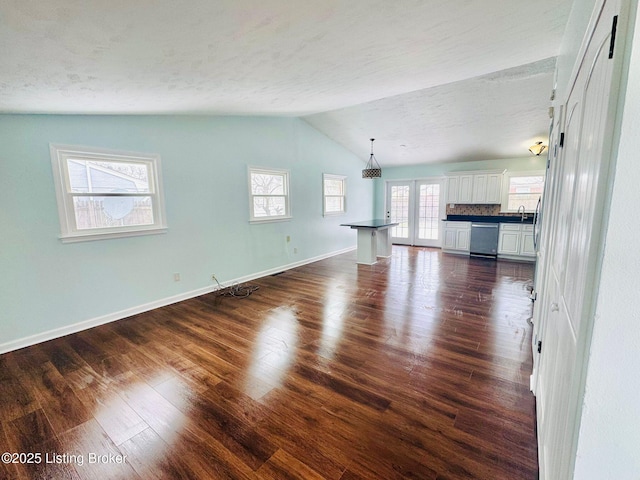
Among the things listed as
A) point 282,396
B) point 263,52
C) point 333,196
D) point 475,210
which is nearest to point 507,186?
point 475,210

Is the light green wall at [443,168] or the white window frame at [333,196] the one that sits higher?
the light green wall at [443,168]

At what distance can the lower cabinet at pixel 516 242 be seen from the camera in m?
6.04

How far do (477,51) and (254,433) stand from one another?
144 inches

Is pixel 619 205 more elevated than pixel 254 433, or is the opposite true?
pixel 619 205

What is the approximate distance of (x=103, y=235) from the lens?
3.26 meters

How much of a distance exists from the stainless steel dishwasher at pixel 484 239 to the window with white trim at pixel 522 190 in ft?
2.52

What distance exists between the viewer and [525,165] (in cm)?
647

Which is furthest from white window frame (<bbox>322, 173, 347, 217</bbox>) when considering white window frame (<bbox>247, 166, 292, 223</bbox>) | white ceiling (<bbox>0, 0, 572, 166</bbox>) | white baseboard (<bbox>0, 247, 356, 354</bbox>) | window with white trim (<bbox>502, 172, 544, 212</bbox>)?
window with white trim (<bbox>502, 172, 544, 212</bbox>)

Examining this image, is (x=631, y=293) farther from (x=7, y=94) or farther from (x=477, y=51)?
(x=7, y=94)

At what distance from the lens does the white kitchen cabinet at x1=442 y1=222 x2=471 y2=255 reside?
6.86 meters

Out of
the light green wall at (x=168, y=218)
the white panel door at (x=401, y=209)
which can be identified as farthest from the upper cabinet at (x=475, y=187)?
the light green wall at (x=168, y=218)

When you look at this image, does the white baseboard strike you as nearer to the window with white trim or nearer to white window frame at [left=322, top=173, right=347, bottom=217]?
white window frame at [left=322, top=173, right=347, bottom=217]

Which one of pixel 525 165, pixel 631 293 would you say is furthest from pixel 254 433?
pixel 525 165

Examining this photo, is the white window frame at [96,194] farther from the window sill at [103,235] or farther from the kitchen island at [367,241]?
the kitchen island at [367,241]
